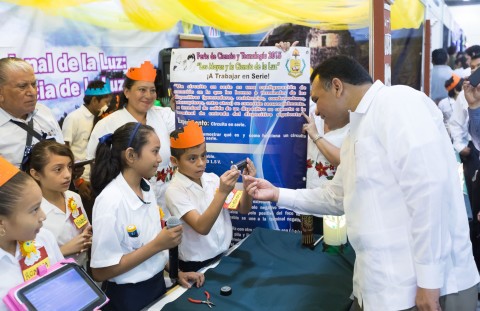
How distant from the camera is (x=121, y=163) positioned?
1.94 m

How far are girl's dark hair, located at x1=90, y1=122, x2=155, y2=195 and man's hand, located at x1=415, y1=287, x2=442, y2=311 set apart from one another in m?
1.25

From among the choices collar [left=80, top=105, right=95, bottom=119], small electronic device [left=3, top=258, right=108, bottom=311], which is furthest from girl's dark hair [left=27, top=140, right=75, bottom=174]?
collar [left=80, top=105, right=95, bottom=119]

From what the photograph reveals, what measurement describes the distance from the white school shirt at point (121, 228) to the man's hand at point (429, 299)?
3.50ft

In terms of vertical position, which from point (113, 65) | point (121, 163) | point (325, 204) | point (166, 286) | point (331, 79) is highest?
point (113, 65)

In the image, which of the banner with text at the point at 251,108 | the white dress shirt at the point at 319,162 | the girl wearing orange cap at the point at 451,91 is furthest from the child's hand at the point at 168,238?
the girl wearing orange cap at the point at 451,91

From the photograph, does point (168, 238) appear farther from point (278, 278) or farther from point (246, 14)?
point (246, 14)

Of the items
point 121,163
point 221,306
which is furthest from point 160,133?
point 221,306

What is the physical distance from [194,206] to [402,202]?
109 centimetres

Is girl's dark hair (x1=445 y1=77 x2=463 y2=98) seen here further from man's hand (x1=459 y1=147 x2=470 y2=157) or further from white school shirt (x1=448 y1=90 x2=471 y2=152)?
man's hand (x1=459 y1=147 x2=470 y2=157)

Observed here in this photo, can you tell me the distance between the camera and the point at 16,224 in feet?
4.45

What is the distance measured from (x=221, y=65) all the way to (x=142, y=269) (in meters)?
1.42

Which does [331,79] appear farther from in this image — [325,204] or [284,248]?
[284,248]

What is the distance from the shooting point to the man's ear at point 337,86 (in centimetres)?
150

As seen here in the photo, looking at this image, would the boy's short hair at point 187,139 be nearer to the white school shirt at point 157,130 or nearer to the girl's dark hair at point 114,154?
the girl's dark hair at point 114,154
